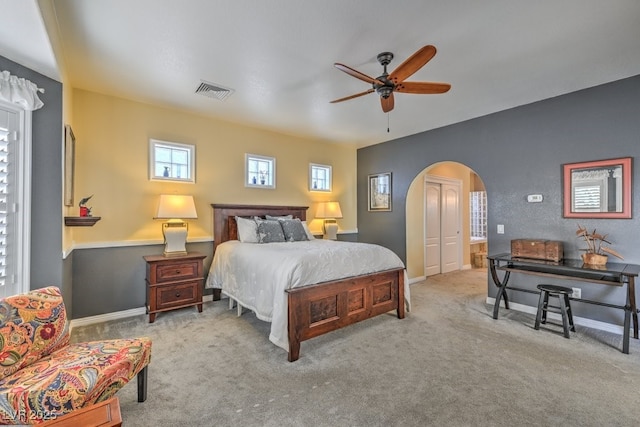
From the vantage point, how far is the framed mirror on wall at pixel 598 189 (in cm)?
316

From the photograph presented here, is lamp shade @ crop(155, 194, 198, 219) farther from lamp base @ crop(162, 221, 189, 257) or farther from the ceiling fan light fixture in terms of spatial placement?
the ceiling fan light fixture

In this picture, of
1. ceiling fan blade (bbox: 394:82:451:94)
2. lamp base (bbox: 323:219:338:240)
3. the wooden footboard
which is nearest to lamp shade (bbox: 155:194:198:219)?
the wooden footboard

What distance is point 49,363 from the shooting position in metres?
1.65

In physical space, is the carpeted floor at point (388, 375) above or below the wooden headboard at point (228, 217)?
below

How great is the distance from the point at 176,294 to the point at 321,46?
10.7 ft

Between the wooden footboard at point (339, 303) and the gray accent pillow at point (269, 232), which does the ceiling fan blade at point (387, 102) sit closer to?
the wooden footboard at point (339, 303)

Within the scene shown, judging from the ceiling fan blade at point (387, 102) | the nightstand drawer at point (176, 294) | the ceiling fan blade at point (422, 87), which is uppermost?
the ceiling fan blade at point (422, 87)

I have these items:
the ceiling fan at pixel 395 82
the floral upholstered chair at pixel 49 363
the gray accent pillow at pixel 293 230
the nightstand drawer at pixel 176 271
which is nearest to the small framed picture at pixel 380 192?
the gray accent pillow at pixel 293 230

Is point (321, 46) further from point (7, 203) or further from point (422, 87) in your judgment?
point (7, 203)

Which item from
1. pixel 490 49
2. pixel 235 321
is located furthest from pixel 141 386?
pixel 490 49

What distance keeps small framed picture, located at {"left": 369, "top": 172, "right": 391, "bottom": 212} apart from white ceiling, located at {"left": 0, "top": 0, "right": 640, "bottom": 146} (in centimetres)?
209

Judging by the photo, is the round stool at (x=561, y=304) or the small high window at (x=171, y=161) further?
the small high window at (x=171, y=161)

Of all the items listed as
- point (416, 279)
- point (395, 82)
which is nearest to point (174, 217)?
point (395, 82)

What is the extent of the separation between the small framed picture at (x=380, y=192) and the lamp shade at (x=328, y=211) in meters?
0.90
